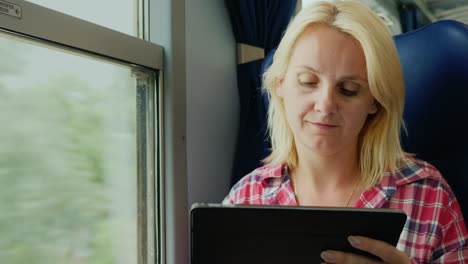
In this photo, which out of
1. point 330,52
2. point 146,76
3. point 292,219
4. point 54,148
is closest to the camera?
point 292,219

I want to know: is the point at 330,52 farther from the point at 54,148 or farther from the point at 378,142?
the point at 54,148

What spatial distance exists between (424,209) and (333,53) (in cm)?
52

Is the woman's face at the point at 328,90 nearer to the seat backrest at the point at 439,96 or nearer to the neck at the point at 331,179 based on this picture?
the neck at the point at 331,179

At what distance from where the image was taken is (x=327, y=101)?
3.69 ft

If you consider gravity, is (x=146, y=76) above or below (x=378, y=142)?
above

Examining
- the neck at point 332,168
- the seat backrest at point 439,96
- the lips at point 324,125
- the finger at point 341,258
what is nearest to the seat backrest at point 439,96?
the seat backrest at point 439,96

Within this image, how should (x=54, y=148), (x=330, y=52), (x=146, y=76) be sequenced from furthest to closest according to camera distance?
(x=146, y=76) < (x=54, y=148) < (x=330, y=52)

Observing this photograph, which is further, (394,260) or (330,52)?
(330,52)

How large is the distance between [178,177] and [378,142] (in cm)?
77

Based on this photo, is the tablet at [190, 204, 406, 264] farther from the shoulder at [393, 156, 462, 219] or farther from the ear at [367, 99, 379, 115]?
the ear at [367, 99, 379, 115]

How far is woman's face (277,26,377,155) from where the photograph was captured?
1.13 metres

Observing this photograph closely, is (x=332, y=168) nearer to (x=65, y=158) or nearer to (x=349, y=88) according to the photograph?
(x=349, y=88)

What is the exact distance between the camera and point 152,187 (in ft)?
5.24

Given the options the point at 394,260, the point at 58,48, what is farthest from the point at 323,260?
the point at 58,48
